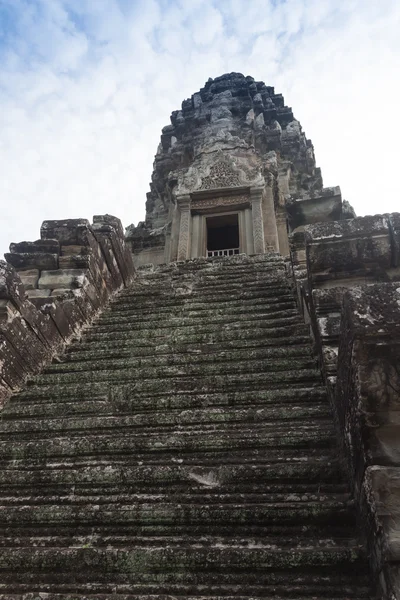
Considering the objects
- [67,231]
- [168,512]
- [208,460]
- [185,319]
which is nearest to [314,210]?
[185,319]

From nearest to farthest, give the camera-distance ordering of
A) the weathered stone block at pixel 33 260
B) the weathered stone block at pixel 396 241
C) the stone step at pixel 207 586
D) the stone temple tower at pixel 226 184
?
the stone step at pixel 207 586
the weathered stone block at pixel 396 241
the weathered stone block at pixel 33 260
the stone temple tower at pixel 226 184

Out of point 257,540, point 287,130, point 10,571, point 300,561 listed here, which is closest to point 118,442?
point 10,571

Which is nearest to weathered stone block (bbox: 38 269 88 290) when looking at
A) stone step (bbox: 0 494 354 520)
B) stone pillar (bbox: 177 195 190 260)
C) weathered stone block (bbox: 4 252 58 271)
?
weathered stone block (bbox: 4 252 58 271)

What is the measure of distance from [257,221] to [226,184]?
4.80ft

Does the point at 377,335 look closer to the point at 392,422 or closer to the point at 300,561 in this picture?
the point at 392,422

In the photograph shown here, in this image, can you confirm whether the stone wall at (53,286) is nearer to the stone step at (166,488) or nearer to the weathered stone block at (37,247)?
the weathered stone block at (37,247)

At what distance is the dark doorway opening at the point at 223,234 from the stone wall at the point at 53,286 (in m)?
4.45

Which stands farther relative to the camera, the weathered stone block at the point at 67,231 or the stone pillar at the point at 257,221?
the stone pillar at the point at 257,221

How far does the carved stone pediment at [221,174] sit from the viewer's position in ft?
37.1

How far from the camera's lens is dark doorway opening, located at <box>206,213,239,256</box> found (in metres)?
11.5

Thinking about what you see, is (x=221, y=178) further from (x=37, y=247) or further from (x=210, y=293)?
(x=37, y=247)

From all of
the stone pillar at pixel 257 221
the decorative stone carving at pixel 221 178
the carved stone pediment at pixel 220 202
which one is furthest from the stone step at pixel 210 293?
the decorative stone carving at pixel 221 178

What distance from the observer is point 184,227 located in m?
10.9

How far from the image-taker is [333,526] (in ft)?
7.68
